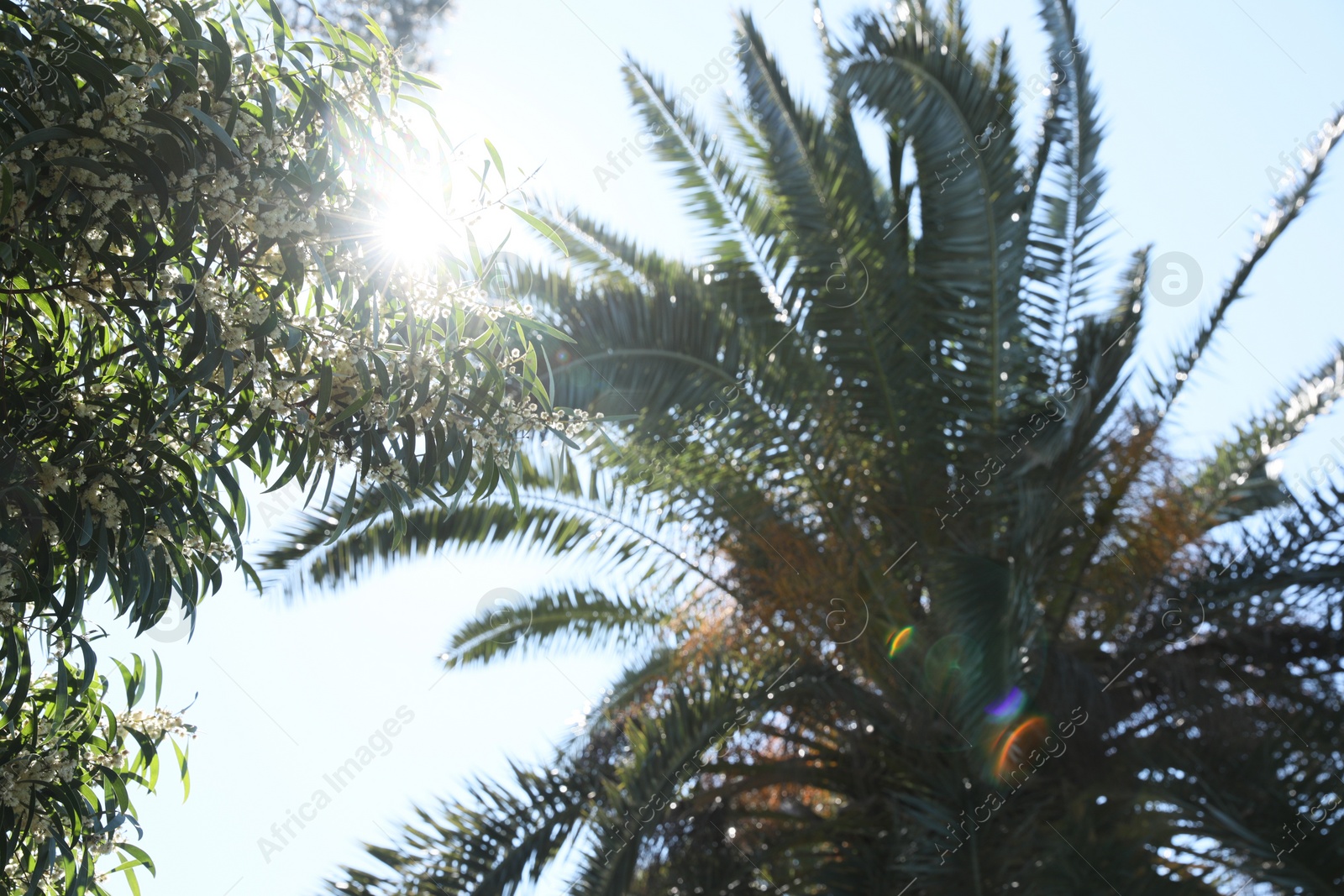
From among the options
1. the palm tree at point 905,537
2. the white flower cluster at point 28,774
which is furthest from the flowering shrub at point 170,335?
the palm tree at point 905,537

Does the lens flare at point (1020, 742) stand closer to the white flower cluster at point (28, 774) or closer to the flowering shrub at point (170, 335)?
the flowering shrub at point (170, 335)

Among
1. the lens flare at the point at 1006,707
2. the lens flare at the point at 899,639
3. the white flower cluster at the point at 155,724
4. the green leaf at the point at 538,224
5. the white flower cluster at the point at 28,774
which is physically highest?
the lens flare at the point at 899,639

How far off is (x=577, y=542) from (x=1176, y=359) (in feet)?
13.1

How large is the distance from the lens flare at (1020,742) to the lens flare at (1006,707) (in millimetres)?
143

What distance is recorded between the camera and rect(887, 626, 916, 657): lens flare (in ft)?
19.2

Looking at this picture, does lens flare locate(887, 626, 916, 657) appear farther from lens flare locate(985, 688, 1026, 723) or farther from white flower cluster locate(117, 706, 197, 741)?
white flower cluster locate(117, 706, 197, 741)

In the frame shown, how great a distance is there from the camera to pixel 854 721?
6.07m

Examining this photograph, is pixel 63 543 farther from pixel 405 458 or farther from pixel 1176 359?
pixel 1176 359

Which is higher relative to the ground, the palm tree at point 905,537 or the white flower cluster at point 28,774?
the palm tree at point 905,537

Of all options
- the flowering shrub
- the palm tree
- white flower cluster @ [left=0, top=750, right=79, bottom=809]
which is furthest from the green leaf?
the palm tree

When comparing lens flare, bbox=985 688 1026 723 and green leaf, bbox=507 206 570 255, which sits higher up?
lens flare, bbox=985 688 1026 723

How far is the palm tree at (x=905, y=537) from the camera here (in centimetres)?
514

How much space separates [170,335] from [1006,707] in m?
4.11

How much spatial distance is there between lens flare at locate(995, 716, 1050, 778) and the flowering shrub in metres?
3.66
